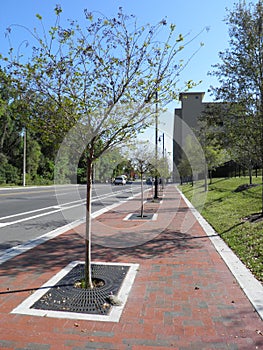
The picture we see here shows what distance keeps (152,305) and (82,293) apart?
1.00m

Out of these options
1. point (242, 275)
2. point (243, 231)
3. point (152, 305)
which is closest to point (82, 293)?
point (152, 305)

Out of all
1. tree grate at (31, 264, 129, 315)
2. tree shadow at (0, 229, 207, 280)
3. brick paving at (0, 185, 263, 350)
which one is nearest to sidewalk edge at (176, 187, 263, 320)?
brick paving at (0, 185, 263, 350)

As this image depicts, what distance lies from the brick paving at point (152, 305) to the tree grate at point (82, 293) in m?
0.26

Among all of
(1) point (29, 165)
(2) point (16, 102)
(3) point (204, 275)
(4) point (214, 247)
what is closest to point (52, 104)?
(2) point (16, 102)

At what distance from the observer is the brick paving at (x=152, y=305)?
299 cm

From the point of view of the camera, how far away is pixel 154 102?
169 inches

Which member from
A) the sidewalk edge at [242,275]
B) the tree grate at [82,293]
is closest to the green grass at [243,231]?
the sidewalk edge at [242,275]

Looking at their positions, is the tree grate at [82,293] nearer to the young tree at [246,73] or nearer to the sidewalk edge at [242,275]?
the sidewalk edge at [242,275]

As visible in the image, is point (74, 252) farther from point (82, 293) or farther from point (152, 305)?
point (152, 305)

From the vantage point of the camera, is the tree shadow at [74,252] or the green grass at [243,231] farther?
the green grass at [243,231]

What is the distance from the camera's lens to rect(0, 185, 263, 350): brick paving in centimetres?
299

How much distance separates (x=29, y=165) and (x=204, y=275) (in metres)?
46.6

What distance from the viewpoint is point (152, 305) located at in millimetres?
3812

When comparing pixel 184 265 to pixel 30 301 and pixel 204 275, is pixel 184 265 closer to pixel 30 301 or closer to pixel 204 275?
pixel 204 275
